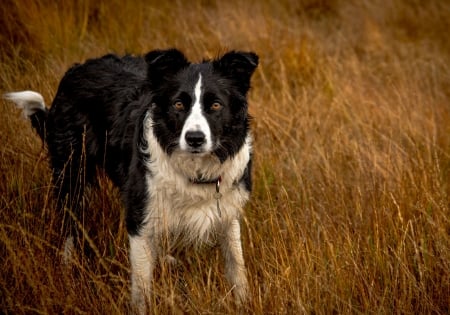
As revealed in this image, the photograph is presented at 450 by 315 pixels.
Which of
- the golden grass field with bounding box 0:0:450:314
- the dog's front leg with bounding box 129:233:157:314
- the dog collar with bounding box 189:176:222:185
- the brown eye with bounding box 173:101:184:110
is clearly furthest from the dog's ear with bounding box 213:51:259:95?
the dog's front leg with bounding box 129:233:157:314

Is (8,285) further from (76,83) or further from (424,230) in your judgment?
(424,230)

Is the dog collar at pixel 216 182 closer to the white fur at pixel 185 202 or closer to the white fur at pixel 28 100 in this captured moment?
the white fur at pixel 185 202

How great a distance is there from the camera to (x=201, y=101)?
9.76 feet

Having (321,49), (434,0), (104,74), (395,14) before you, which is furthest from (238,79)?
(434,0)

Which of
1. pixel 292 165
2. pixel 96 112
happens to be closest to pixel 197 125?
pixel 96 112

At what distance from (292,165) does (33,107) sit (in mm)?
2131

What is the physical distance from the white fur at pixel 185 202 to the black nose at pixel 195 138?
22 cm

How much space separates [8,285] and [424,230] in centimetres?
259

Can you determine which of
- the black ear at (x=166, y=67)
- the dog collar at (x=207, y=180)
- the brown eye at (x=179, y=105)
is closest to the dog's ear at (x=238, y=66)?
the black ear at (x=166, y=67)

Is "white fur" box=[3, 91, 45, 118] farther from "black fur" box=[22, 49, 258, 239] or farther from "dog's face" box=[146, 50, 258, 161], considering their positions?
"dog's face" box=[146, 50, 258, 161]

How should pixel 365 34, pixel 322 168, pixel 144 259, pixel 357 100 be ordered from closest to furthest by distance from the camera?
pixel 144 259 → pixel 322 168 → pixel 357 100 → pixel 365 34

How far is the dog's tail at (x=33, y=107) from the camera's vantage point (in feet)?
12.5

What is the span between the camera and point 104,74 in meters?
3.78

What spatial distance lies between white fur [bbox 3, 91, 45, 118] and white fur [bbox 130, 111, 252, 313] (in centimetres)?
116
